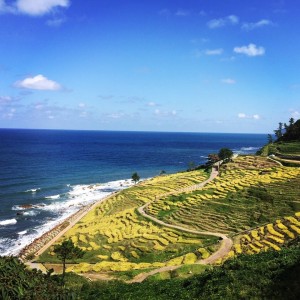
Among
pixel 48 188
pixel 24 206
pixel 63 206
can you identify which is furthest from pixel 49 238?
pixel 48 188

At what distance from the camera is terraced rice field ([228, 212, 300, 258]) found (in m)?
47.9

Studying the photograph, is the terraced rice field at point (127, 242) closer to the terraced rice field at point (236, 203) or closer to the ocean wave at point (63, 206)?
the terraced rice field at point (236, 203)

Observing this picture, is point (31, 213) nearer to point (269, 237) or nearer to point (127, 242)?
point (127, 242)

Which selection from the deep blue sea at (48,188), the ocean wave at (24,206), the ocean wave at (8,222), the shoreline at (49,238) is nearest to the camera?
the shoreline at (49,238)

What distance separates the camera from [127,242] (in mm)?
61375

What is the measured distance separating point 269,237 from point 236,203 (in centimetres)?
2111

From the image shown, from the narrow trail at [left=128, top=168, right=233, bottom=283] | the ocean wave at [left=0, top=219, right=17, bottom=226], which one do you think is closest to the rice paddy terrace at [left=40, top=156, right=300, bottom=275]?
the narrow trail at [left=128, top=168, right=233, bottom=283]

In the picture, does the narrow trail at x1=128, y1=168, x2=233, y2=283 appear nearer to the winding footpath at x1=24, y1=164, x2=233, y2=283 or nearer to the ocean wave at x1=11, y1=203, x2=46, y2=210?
the winding footpath at x1=24, y1=164, x2=233, y2=283

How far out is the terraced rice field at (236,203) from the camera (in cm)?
6400

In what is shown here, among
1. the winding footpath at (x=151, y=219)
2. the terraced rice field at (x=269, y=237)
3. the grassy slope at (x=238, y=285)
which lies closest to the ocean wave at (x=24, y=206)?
the winding footpath at (x=151, y=219)

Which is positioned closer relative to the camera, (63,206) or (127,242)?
(127,242)

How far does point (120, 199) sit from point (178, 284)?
63.2 metres

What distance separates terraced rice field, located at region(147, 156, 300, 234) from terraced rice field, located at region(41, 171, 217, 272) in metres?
5.18

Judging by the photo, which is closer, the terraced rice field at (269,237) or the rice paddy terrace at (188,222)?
the terraced rice field at (269,237)
